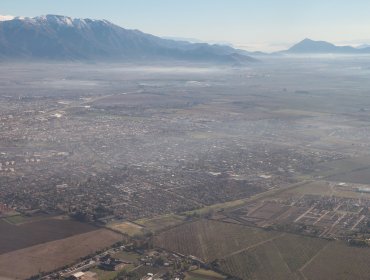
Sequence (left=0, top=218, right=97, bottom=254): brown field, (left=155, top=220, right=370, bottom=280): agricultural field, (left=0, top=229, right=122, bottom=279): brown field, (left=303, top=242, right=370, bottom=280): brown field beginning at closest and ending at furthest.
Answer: (left=303, top=242, right=370, bottom=280): brown field, (left=0, top=229, right=122, bottom=279): brown field, (left=155, top=220, right=370, bottom=280): agricultural field, (left=0, top=218, right=97, bottom=254): brown field

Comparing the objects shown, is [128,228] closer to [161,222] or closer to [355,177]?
[161,222]

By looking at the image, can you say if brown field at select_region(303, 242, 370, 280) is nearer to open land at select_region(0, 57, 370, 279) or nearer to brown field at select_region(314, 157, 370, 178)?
open land at select_region(0, 57, 370, 279)

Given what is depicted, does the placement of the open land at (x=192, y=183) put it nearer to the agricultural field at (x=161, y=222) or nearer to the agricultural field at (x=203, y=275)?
the agricultural field at (x=161, y=222)

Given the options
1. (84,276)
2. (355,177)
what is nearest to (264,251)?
(84,276)

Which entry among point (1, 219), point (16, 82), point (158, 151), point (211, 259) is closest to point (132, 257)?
point (211, 259)

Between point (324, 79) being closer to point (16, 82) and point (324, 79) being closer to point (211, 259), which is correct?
point (16, 82)

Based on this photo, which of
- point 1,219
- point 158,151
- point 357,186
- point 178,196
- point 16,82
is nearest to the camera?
point 1,219

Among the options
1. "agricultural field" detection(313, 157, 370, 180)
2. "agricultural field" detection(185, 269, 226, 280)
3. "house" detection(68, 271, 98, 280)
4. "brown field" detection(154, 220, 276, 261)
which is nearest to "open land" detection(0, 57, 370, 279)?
"brown field" detection(154, 220, 276, 261)
